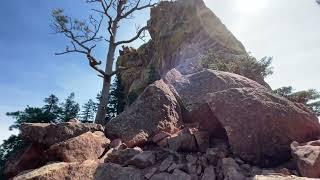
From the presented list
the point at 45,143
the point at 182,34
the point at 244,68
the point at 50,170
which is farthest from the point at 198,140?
the point at 182,34

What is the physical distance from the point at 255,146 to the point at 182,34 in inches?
1195

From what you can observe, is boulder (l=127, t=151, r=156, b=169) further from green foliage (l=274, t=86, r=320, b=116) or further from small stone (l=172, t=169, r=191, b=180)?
green foliage (l=274, t=86, r=320, b=116)

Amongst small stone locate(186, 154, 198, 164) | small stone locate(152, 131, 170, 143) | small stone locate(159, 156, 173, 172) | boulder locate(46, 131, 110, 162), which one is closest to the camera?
small stone locate(159, 156, 173, 172)

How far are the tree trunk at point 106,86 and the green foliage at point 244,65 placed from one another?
6.69 meters

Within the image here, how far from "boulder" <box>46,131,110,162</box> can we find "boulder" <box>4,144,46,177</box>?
1.05m

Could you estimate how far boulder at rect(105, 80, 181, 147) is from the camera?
11.8 metres

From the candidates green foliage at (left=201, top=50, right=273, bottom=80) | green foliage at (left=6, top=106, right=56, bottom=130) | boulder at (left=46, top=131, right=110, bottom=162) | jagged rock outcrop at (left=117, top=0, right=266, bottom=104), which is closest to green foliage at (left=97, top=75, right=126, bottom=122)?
jagged rock outcrop at (left=117, top=0, right=266, bottom=104)

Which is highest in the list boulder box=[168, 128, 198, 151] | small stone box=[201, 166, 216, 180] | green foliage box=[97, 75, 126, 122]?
green foliage box=[97, 75, 126, 122]

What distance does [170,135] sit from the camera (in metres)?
11.5

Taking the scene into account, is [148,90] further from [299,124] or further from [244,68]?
[244,68]

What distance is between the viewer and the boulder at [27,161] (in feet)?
38.7

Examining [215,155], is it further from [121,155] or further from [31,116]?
[31,116]

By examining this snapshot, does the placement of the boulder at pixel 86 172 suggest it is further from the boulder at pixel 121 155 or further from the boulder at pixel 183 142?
the boulder at pixel 183 142

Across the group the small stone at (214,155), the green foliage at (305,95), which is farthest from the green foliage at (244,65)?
the small stone at (214,155)
